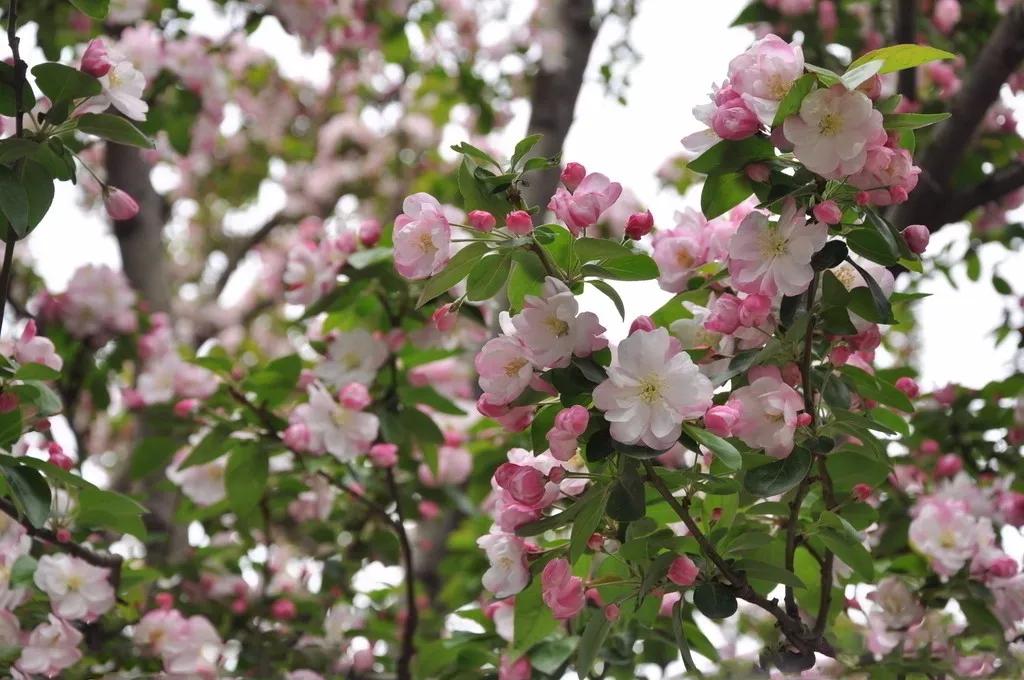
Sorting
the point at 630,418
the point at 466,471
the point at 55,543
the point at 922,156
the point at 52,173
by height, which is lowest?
the point at 630,418

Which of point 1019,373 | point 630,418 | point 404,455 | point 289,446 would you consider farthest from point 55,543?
point 1019,373

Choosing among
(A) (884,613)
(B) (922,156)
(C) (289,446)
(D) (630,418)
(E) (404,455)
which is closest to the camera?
(D) (630,418)

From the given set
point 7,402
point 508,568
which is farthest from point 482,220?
point 7,402

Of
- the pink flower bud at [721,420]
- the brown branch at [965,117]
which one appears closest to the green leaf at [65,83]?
the pink flower bud at [721,420]

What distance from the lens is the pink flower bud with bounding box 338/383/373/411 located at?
1757 mm

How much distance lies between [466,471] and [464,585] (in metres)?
0.26

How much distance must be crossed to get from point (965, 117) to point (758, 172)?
1.35 meters

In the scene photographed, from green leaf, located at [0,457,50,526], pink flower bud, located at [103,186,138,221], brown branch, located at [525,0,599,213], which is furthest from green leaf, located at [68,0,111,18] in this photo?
brown branch, located at [525,0,599,213]

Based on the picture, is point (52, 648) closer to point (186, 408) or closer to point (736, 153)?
point (186, 408)

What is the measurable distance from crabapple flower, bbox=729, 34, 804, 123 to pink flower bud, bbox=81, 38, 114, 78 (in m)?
0.73

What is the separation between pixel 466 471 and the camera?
2.33 meters

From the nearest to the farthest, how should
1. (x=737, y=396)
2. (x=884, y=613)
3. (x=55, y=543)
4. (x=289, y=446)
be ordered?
(x=737, y=396) < (x=55, y=543) < (x=884, y=613) < (x=289, y=446)

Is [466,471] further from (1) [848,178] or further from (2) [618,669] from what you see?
(1) [848,178]

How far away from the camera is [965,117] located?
2207 millimetres
